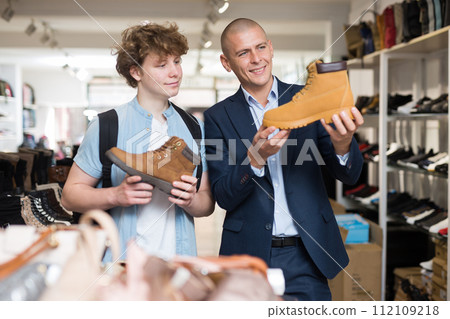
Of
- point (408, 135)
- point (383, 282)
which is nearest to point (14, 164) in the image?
point (383, 282)

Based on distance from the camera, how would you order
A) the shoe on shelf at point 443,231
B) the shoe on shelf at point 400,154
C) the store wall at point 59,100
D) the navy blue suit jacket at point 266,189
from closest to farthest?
the navy blue suit jacket at point 266,189, the shoe on shelf at point 443,231, the shoe on shelf at point 400,154, the store wall at point 59,100

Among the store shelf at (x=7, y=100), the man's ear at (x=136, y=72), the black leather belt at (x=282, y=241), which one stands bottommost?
the black leather belt at (x=282, y=241)

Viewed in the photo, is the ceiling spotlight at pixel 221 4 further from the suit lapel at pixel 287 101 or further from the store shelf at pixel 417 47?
the suit lapel at pixel 287 101

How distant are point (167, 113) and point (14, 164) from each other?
1503 millimetres

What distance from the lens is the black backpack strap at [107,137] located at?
1.64 metres

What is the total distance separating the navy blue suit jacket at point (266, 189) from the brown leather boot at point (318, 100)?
0.75ft

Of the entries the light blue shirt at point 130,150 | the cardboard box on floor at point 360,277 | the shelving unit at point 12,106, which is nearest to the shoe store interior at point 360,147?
the cardboard box on floor at point 360,277

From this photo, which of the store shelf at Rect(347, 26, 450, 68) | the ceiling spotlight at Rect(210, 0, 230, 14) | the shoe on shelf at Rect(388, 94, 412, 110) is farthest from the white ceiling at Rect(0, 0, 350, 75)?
the shoe on shelf at Rect(388, 94, 412, 110)

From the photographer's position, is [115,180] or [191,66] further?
[191,66]

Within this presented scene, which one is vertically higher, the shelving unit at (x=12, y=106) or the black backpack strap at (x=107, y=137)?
the shelving unit at (x=12, y=106)

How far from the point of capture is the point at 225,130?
72.5 inches

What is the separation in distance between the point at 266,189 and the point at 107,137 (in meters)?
0.59
